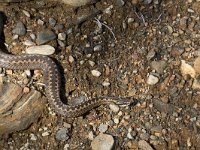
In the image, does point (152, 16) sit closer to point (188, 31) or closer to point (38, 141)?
point (188, 31)

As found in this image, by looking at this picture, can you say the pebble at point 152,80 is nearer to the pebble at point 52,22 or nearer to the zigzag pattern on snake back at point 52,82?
the zigzag pattern on snake back at point 52,82

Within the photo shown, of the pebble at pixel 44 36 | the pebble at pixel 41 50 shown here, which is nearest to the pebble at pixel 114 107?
the pebble at pixel 41 50

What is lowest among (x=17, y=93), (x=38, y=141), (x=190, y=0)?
(x=38, y=141)

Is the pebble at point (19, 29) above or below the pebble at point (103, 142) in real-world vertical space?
above

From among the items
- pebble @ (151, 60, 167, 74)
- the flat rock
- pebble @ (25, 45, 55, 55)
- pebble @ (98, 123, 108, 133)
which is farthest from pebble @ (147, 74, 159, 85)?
the flat rock

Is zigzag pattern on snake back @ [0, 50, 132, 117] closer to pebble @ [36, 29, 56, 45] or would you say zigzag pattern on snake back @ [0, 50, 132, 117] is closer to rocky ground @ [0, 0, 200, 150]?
rocky ground @ [0, 0, 200, 150]

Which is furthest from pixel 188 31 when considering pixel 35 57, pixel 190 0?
pixel 35 57

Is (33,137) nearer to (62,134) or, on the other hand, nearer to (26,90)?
(62,134)
